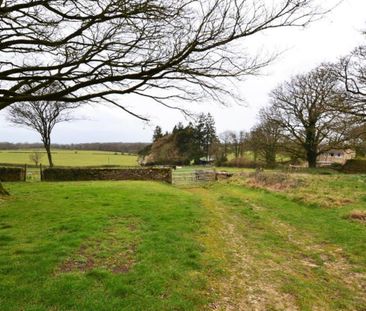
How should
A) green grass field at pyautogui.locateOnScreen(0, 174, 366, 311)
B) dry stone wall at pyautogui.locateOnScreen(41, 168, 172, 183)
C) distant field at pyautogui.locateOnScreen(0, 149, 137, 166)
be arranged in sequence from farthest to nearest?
distant field at pyautogui.locateOnScreen(0, 149, 137, 166)
dry stone wall at pyautogui.locateOnScreen(41, 168, 172, 183)
green grass field at pyautogui.locateOnScreen(0, 174, 366, 311)

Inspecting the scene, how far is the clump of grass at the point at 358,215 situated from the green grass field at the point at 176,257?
0.77ft

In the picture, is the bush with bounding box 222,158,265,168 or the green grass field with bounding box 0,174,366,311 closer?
the green grass field with bounding box 0,174,366,311

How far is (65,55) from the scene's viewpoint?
31.6 feet

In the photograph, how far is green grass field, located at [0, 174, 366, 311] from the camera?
566 cm

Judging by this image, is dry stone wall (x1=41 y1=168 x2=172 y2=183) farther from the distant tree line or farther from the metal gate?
the distant tree line

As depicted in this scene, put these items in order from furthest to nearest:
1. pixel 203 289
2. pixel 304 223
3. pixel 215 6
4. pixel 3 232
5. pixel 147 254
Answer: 1. pixel 304 223
2. pixel 3 232
3. pixel 215 6
4. pixel 147 254
5. pixel 203 289

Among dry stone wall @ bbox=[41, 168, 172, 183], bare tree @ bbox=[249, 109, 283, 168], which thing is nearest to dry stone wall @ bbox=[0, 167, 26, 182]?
dry stone wall @ bbox=[41, 168, 172, 183]

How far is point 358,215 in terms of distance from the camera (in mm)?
12523

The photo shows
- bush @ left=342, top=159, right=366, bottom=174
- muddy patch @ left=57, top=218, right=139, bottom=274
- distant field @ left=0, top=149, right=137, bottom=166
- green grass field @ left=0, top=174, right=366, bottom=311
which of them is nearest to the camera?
green grass field @ left=0, top=174, right=366, bottom=311

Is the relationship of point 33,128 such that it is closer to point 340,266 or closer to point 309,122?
point 309,122

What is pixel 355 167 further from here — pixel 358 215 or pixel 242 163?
pixel 358 215

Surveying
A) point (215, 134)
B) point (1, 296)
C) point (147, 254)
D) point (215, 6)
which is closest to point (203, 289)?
point (147, 254)

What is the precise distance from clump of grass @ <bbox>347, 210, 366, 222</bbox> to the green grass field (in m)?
0.24

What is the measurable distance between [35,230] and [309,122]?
34.2 metres
